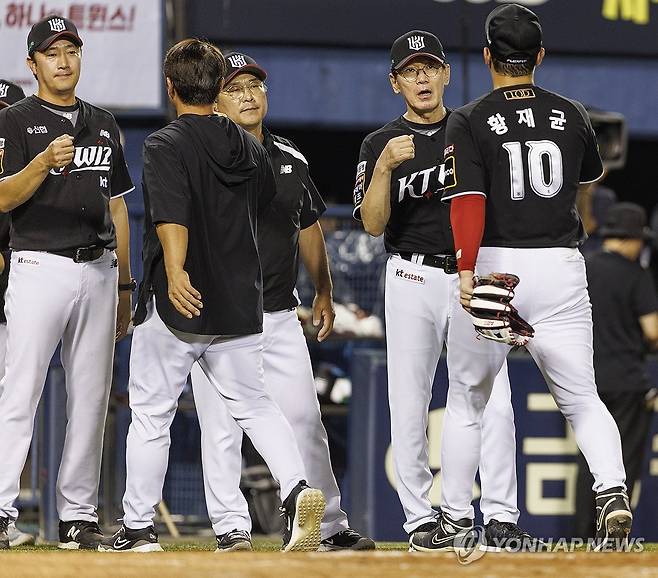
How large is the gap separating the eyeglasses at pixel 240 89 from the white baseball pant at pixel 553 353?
1.35 metres

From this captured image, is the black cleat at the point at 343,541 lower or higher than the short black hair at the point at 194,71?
lower

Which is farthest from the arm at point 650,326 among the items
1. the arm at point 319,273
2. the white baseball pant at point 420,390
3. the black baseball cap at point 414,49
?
the black baseball cap at point 414,49

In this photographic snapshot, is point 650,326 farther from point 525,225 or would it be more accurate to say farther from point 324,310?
point 525,225

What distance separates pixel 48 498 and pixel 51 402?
54 cm

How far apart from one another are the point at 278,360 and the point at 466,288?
3.51ft

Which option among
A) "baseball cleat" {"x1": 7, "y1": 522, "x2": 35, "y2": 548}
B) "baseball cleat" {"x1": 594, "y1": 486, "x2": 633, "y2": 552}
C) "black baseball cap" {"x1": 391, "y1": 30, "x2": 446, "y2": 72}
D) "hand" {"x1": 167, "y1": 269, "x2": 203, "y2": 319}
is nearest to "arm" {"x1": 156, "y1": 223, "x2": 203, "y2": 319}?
"hand" {"x1": 167, "y1": 269, "x2": 203, "y2": 319}

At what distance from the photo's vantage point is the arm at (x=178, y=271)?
530cm

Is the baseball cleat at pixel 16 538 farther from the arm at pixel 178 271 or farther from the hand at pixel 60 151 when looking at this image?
the hand at pixel 60 151

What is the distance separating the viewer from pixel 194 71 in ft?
18.2

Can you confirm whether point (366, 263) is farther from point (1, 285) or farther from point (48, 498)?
point (1, 285)

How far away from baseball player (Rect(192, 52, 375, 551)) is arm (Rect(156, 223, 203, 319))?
2.66 feet

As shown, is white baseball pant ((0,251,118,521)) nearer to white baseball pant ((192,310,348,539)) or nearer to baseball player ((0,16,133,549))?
baseball player ((0,16,133,549))

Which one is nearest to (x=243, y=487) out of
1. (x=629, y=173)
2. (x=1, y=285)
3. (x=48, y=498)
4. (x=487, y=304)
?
(x=48, y=498)

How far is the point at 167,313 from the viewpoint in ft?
17.9
